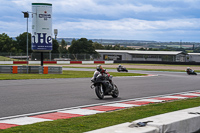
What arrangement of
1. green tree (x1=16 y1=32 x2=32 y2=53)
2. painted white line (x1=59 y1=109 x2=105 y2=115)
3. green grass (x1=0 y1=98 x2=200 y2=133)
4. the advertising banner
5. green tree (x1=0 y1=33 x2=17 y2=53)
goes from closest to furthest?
green grass (x1=0 y1=98 x2=200 y2=133)
painted white line (x1=59 y1=109 x2=105 y2=115)
the advertising banner
green tree (x1=0 y1=33 x2=17 y2=53)
green tree (x1=16 y1=32 x2=32 y2=53)

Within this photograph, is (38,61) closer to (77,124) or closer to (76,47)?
(76,47)

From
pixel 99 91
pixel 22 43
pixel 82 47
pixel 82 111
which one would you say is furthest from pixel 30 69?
pixel 82 47

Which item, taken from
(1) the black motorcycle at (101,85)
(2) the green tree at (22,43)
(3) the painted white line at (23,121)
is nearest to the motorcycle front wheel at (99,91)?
(1) the black motorcycle at (101,85)

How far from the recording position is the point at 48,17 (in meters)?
37.8

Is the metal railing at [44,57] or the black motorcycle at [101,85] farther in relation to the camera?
the metal railing at [44,57]

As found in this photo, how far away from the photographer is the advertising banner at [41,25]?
37.3 metres

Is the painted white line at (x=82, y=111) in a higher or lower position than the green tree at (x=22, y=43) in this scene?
lower

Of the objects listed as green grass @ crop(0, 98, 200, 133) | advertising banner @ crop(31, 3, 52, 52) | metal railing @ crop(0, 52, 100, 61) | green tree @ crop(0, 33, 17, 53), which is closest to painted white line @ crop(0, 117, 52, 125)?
green grass @ crop(0, 98, 200, 133)

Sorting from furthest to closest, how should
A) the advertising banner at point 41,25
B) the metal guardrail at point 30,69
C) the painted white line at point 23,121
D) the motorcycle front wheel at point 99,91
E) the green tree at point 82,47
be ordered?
the green tree at point 82,47 → the advertising banner at point 41,25 → the metal guardrail at point 30,69 → the motorcycle front wheel at point 99,91 → the painted white line at point 23,121

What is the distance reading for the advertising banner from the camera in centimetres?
3734

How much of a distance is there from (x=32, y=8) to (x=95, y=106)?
2741 cm

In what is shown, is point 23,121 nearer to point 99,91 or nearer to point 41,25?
point 99,91

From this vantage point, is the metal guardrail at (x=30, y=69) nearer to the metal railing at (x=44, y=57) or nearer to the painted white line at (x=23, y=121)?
the painted white line at (x=23, y=121)

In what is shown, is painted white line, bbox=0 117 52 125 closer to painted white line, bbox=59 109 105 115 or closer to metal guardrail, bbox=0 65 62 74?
painted white line, bbox=59 109 105 115
